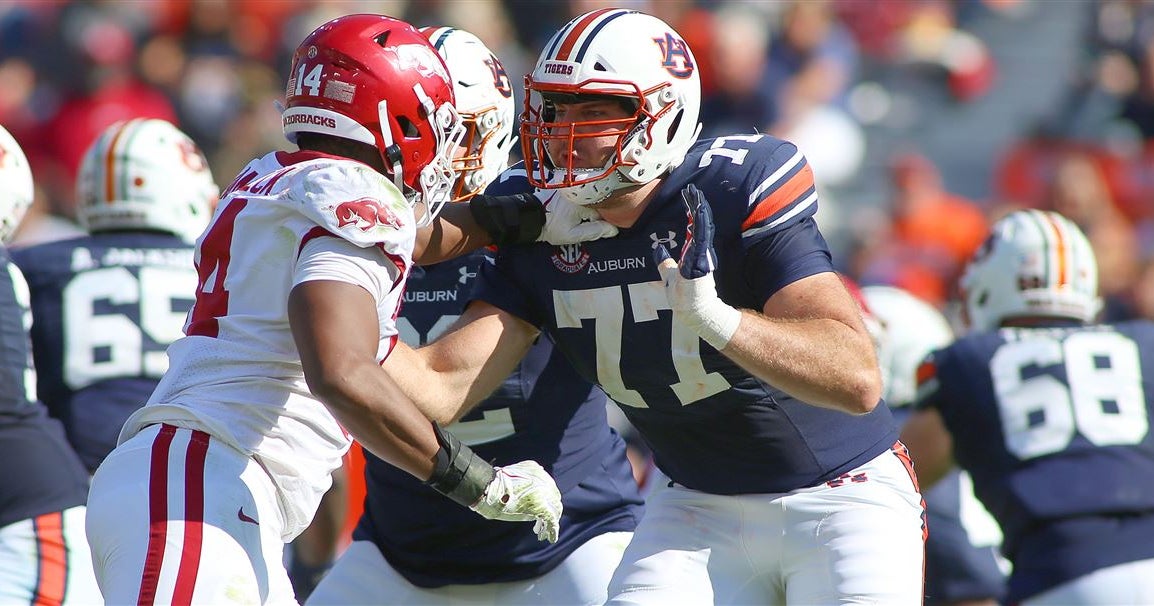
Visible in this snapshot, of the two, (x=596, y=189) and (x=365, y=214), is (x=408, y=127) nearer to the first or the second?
(x=365, y=214)

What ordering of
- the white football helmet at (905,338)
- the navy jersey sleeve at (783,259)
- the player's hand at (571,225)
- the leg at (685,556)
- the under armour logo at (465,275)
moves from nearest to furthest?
the navy jersey sleeve at (783,259)
the leg at (685,556)
the player's hand at (571,225)
the under armour logo at (465,275)
the white football helmet at (905,338)

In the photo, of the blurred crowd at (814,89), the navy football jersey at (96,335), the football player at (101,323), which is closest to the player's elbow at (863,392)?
the football player at (101,323)

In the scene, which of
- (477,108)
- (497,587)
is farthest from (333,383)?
(477,108)

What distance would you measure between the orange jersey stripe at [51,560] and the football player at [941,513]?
2.90 m

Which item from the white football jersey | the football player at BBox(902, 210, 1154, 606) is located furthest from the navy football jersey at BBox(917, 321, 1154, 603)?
the white football jersey

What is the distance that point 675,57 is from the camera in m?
3.80

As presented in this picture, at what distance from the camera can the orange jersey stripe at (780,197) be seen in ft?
11.6

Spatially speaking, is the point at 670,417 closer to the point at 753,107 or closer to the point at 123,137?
the point at 123,137

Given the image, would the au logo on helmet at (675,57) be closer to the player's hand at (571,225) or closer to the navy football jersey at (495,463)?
the player's hand at (571,225)

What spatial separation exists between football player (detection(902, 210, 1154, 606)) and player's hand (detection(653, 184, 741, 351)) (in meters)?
2.00

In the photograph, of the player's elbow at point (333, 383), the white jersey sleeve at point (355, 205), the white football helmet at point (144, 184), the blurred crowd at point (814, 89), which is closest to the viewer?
the player's elbow at point (333, 383)

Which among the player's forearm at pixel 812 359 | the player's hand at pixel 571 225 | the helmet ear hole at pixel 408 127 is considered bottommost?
the player's forearm at pixel 812 359

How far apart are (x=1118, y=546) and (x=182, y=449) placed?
3.13 metres

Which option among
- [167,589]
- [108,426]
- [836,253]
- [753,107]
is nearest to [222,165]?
[753,107]
